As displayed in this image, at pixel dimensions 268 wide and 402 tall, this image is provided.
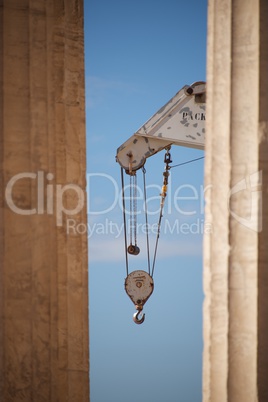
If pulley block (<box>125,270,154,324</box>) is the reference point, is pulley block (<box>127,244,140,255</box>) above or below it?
above

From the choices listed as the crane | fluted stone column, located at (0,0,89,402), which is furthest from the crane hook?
fluted stone column, located at (0,0,89,402)

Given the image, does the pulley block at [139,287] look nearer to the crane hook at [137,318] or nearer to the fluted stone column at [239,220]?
the crane hook at [137,318]

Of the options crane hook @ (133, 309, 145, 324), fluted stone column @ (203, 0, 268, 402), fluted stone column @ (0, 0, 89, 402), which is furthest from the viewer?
crane hook @ (133, 309, 145, 324)

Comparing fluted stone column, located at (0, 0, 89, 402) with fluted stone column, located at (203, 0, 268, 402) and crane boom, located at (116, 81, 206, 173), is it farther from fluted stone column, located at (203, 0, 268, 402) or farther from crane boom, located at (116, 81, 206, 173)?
crane boom, located at (116, 81, 206, 173)

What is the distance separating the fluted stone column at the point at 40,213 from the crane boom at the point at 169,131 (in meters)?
6.62

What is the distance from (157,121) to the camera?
15320 millimetres

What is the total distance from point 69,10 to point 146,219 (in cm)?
840

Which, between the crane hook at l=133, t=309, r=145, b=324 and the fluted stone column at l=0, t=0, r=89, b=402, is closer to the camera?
the fluted stone column at l=0, t=0, r=89, b=402

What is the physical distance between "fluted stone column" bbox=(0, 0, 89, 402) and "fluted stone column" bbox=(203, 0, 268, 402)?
7.78 ft

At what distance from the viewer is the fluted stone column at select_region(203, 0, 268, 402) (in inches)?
236

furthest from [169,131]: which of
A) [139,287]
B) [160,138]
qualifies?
[139,287]

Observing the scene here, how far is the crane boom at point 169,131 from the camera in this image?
49.3 feet

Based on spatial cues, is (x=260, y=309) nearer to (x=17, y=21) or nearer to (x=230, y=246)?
(x=230, y=246)

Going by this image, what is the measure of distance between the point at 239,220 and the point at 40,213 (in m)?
2.68
